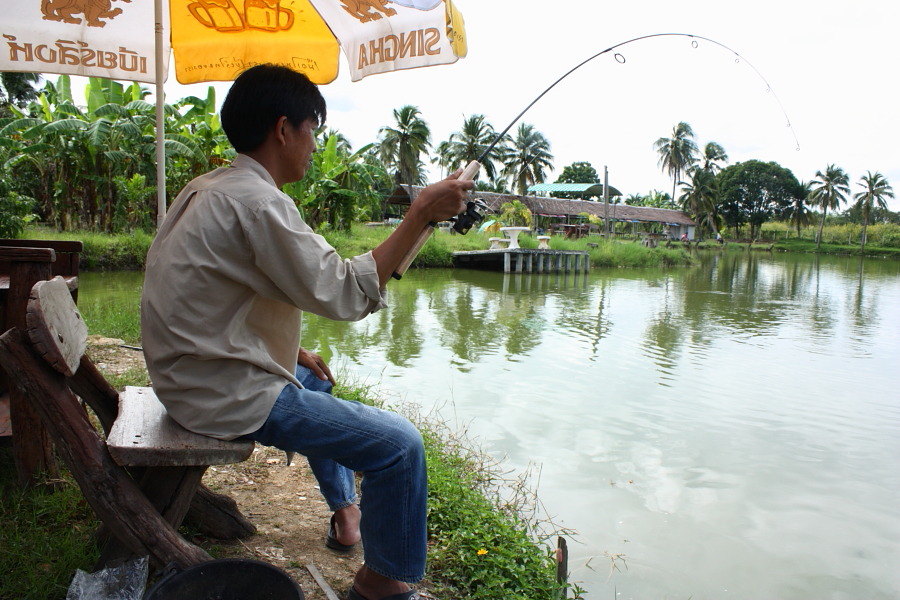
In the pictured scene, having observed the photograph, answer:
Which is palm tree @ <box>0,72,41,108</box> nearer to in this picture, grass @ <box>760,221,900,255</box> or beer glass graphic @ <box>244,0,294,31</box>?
beer glass graphic @ <box>244,0,294,31</box>

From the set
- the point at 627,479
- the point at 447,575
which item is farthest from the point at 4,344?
the point at 627,479

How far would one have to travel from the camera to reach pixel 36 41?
303 centimetres

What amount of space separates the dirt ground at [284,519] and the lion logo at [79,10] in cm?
219

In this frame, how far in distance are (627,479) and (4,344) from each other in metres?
3.32

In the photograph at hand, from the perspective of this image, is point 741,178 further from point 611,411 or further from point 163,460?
point 163,460

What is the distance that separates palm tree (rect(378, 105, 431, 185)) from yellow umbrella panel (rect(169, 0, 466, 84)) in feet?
116

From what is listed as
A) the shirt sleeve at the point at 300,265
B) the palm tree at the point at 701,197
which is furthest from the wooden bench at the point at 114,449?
the palm tree at the point at 701,197

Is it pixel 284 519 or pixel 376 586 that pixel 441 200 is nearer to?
pixel 376 586

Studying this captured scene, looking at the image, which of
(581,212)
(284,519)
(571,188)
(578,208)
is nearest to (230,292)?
(284,519)

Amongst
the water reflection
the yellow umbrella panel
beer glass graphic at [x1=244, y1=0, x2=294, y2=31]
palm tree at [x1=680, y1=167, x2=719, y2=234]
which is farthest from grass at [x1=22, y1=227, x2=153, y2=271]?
palm tree at [x1=680, y1=167, x2=719, y2=234]

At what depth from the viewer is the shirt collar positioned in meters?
1.54

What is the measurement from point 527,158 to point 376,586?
42.9 m

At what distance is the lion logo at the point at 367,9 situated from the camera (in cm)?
273

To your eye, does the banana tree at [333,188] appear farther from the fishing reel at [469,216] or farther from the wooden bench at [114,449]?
the wooden bench at [114,449]
